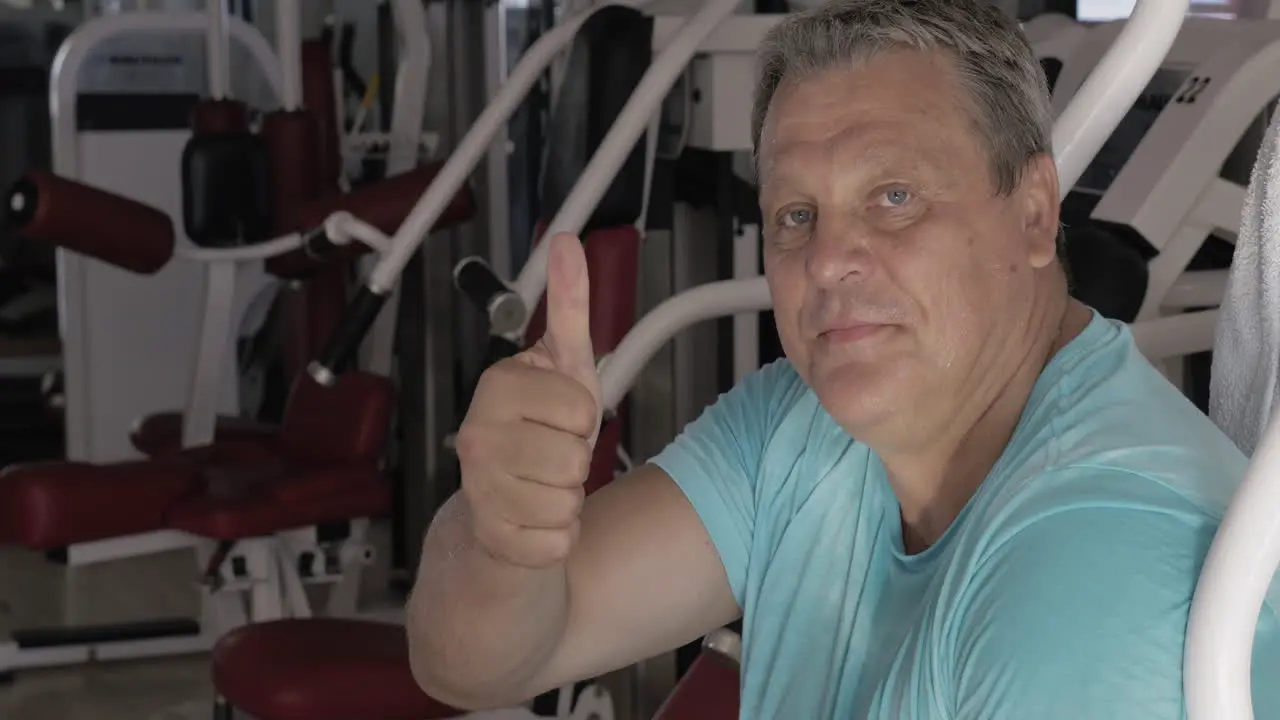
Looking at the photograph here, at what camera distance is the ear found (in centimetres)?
113

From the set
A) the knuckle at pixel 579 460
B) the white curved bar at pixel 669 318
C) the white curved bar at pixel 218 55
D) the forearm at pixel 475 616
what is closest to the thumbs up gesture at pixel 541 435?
the knuckle at pixel 579 460

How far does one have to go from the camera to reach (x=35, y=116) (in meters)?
5.39

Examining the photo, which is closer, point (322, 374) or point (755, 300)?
point (755, 300)

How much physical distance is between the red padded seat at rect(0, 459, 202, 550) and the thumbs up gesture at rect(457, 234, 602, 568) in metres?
2.18

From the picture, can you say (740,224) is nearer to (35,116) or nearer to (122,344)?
(122,344)

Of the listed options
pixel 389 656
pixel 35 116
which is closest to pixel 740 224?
pixel 389 656

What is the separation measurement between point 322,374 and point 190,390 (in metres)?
1.06

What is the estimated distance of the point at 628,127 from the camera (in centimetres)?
221

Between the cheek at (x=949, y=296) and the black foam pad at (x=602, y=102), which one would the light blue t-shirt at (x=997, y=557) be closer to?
the cheek at (x=949, y=296)

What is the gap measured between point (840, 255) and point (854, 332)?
5cm

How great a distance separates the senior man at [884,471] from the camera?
35.1 inches

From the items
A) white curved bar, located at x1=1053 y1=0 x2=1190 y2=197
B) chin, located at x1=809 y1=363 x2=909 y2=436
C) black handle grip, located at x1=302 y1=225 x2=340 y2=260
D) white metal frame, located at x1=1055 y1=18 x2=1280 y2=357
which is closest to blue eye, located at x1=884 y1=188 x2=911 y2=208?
chin, located at x1=809 y1=363 x2=909 y2=436

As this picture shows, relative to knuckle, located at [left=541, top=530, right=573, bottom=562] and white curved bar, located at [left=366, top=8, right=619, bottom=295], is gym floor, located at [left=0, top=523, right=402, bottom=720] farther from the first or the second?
knuckle, located at [left=541, top=530, right=573, bottom=562]

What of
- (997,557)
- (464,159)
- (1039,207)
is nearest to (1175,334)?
(1039,207)
